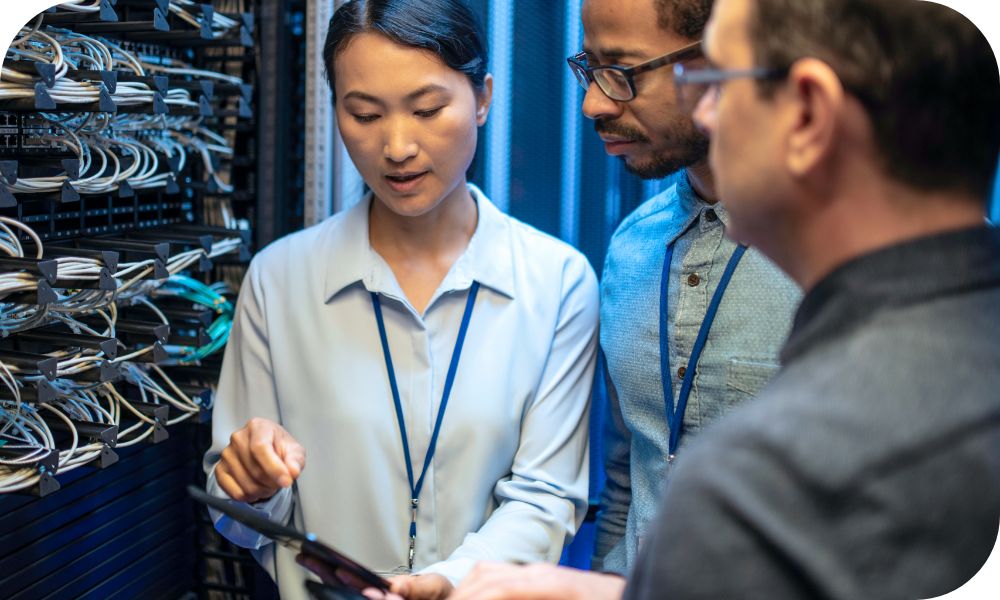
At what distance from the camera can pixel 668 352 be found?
5.07 ft

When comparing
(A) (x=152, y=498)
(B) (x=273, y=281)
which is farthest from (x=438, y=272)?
(A) (x=152, y=498)

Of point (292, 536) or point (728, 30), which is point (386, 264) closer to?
point (292, 536)

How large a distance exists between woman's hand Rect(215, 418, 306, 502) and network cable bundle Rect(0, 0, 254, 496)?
0.29 m

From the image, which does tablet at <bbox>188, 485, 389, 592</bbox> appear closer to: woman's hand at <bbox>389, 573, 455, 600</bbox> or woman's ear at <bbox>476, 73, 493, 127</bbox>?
woman's hand at <bbox>389, 573, 455, 600</bbox>

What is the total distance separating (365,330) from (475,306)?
8.4 inches

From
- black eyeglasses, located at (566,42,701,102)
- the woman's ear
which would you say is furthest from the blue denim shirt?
the woman's ear

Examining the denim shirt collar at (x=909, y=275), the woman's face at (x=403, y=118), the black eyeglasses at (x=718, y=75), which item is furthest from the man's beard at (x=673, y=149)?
the denim shirt collar at (x=909, y=275)

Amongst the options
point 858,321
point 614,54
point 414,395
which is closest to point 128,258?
point 414,395

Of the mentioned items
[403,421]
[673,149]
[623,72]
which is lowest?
[403,421]

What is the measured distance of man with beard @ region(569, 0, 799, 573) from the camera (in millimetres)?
1398

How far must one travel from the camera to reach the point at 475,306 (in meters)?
1.73

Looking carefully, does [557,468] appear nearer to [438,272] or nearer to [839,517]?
[438,272]

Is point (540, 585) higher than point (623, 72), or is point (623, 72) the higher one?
point (623, 72)

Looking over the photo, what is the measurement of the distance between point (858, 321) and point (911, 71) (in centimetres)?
21
